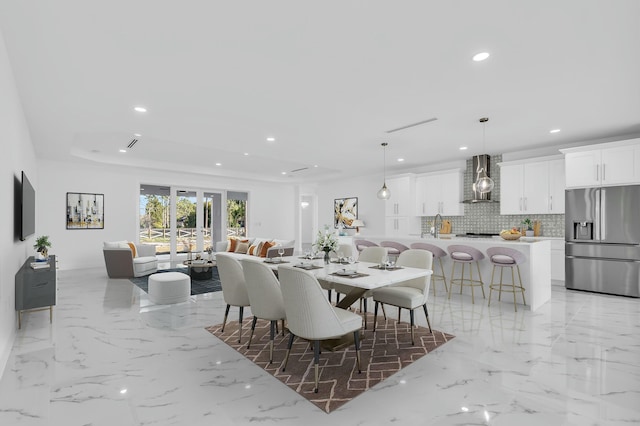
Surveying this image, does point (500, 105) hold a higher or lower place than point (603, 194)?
higher

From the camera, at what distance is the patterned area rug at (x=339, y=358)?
241 centimetres

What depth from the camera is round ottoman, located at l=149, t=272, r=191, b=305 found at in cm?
474

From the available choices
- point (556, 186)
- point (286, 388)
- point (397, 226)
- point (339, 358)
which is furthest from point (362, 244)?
point (286, 388)

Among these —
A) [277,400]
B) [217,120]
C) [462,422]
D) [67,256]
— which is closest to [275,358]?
[277,400]

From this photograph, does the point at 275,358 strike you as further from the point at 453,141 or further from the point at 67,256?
the point at 67,256

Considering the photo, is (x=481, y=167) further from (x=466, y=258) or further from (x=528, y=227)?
(x=466, y=258)

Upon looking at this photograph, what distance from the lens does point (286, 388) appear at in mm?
2436

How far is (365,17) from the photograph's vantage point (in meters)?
2.28

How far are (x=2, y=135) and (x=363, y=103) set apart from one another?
3.50 metres

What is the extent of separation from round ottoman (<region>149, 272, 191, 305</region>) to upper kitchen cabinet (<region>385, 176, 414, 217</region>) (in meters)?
5.41

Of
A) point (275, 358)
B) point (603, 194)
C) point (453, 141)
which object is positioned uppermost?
point (453, 141)

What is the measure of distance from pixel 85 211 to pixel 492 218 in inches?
382

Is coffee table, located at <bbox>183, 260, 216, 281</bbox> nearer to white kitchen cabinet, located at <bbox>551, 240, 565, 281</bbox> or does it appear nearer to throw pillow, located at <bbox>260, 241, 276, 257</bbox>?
throw pillow, located at <bbox>260, 241, 276, 257</bbox>

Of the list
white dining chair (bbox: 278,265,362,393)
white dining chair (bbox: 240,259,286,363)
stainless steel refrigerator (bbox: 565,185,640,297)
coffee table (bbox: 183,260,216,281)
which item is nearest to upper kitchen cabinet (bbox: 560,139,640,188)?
stainless steel refrigerator (bbox: 565,185,640,297)
